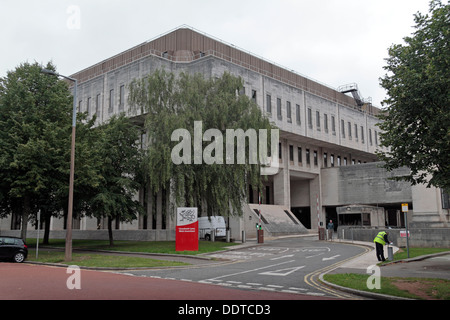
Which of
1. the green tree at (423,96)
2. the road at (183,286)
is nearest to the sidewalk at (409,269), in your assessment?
the road at (183,286)

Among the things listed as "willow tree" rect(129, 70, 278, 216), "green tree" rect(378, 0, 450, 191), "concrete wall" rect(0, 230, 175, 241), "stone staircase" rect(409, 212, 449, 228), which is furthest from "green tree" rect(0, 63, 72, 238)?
"stone staircase" rect(409, 212, 449, 228)

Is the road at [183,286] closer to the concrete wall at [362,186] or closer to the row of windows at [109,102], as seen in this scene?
the row of windows at [109,102]

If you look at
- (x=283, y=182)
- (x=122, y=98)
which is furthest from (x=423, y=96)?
(x=283, y=182)

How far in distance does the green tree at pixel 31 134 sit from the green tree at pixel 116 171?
3280 millimetres

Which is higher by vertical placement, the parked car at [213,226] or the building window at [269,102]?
the building window at [269,102]

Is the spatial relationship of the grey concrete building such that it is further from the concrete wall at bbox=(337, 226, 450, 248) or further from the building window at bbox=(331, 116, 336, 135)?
the concrete wall at bbox=(337, 226, 450, 248)

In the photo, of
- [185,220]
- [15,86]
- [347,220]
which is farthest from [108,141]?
[347,220]

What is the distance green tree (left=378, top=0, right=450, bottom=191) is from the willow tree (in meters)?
14.3

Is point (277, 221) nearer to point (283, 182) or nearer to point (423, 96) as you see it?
point (283, 182)

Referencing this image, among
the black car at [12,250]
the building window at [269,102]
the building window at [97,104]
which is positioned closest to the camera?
the black car at [12,250]

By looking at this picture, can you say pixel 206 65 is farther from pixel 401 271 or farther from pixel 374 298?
pixel 374 298

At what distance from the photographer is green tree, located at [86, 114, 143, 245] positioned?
29562 mm

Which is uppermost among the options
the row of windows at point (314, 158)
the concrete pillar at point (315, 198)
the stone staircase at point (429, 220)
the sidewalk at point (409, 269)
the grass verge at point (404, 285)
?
the row of windows at point (314, 158)

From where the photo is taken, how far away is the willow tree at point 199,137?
27.8m
